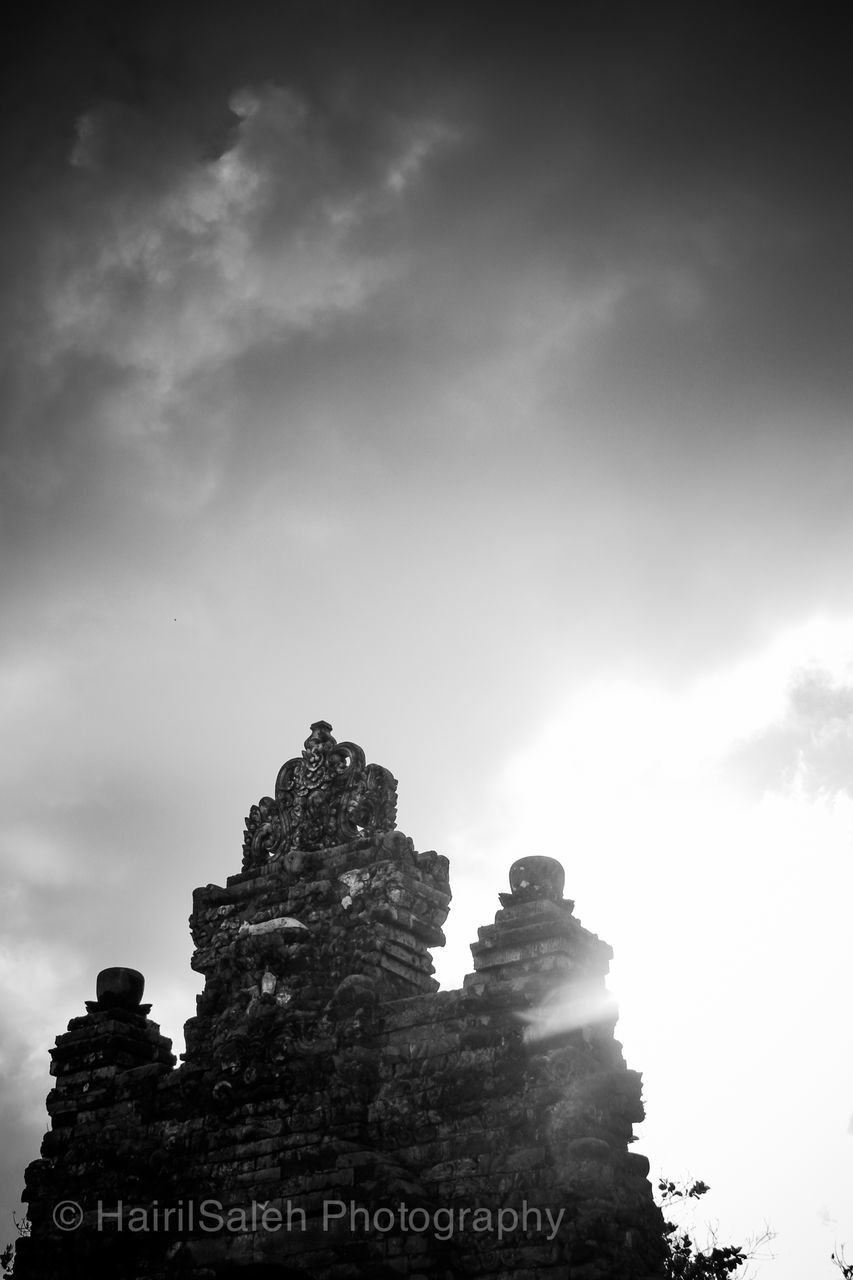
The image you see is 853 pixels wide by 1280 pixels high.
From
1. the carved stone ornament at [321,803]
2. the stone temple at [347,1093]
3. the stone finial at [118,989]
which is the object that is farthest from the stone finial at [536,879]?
the stone finial at [118,989]

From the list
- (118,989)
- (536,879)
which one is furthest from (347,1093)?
(118,989)

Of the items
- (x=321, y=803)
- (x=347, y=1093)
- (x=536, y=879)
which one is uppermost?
(x=321, y=803)

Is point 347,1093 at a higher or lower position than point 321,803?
lower

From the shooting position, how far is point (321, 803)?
17.1m

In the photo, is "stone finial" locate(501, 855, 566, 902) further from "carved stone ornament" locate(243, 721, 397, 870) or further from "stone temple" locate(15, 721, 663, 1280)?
"carved stone ornament" locate(243, 721, 397, 870)

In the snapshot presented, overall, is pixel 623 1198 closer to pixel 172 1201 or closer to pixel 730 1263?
pixel 172 1201

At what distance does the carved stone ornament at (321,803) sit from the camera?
16.8 meters

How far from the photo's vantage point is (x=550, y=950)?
14328mm

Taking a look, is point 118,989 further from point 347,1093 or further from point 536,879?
point 536,879

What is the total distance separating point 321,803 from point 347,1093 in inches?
145

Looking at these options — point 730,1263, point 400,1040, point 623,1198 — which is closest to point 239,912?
point 400,1040

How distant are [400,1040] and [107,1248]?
392 centimetres

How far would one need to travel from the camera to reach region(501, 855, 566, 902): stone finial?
14.8 m

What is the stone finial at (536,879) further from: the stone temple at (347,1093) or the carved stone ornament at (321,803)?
the carved stone ornament at (321,803)
